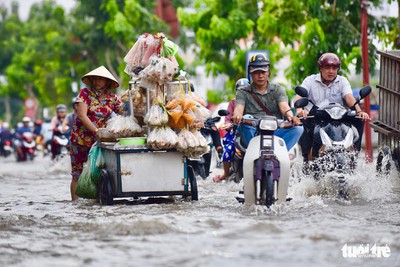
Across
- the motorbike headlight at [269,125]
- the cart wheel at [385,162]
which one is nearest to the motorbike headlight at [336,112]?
the motorbike headlight at [269,125]

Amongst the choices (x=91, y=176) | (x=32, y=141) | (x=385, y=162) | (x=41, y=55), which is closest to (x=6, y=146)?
(x=32, y=141)

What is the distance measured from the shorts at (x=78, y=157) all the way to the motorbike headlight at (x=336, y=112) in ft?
9.90

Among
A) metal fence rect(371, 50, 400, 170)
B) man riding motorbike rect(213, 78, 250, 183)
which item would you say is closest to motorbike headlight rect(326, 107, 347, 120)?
metal fence rect(371, 50, 400, 170)

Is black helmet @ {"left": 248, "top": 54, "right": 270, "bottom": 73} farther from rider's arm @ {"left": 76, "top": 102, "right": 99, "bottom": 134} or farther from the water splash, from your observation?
rider's arm @ {"left": 76, "top": 102, "right": 99, "bottom": 134}

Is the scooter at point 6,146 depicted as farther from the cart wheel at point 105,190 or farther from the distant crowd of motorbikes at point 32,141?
the cart wheel at point 105,190

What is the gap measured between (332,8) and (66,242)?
1470 cm

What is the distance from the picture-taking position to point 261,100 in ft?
36.2

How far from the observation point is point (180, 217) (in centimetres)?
916

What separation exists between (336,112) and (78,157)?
128 inches

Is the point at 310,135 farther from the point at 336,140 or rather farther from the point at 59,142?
the point at 59,142

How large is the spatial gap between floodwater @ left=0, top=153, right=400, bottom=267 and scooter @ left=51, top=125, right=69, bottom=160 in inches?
429

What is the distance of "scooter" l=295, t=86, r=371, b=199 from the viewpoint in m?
11.0

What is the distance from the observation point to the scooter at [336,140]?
11008 mm

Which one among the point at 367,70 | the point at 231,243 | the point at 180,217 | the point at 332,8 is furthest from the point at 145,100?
the point at 332,8
